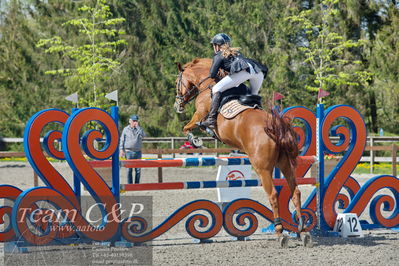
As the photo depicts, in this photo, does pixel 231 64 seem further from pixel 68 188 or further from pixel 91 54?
pixel 91 54

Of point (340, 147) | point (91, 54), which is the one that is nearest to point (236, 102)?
point (340, 147)

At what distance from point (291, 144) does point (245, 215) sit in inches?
43.9

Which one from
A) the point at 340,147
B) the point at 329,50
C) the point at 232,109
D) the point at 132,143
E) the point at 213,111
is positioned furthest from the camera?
the point at 329,50

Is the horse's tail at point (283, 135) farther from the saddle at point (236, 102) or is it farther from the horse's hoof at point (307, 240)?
the horse's hoof at point (307, 240)

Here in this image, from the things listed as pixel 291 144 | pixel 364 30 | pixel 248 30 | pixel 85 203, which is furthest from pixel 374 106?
pixel 291 144

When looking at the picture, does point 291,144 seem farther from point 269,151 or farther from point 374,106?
point 374,106

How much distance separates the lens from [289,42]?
28.2 metres

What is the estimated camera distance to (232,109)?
6594mm

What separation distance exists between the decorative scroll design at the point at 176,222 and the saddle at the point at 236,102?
1.05 meters

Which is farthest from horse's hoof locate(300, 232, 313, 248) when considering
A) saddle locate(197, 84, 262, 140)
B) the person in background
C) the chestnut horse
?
the person in background

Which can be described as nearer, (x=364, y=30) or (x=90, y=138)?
(x=90, y=138)

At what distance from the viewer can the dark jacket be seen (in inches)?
260

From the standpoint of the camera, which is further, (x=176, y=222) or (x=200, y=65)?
(x=200, y=65)

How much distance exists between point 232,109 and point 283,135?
2.23 ft
